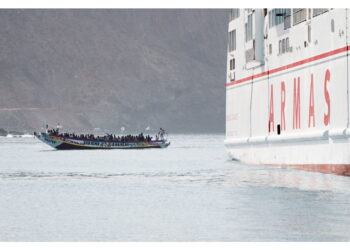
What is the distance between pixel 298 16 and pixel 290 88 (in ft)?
12.1

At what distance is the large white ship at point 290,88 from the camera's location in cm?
4091

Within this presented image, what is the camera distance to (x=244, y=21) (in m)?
57.5

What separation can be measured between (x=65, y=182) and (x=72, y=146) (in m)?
91.1

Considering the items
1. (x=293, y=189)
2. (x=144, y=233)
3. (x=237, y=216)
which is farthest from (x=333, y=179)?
(x=144, y=233)

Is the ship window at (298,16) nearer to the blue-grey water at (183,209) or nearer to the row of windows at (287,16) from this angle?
the row of windows at (287,16)

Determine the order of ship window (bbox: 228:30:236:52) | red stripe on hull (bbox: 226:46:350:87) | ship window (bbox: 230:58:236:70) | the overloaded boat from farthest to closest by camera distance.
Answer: the overloaded boat, ship window (bbox: 228:30:236:52), ship window (bbox: 230:58:236:70), red stripe on hull (bbox: 226:46:350:87)

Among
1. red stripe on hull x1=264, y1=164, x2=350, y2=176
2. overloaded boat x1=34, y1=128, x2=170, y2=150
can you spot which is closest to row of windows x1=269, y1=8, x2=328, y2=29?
red stripe on hull x1=264, y1=164, x2=350, y2=176

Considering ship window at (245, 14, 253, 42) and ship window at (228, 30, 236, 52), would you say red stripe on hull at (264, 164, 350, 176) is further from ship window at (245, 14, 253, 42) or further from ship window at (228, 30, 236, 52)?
ship window at (228, 30, 236, 52)

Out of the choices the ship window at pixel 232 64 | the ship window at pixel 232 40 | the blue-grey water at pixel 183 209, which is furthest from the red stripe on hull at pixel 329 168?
the ship window at pixel 232 40

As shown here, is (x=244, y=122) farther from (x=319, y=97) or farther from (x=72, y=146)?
(x=72, y=146)

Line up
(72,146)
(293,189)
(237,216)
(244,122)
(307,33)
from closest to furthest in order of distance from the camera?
1. (237,216)
2. (293,189)
3. (307,33)
4. (244,122)
5. (72,146)

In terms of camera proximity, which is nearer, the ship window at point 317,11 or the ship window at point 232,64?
the ship window at point 317,11

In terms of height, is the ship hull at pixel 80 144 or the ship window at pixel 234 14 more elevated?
the ship window at pixel 234 14

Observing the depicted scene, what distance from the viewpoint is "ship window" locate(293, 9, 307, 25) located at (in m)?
46.5
